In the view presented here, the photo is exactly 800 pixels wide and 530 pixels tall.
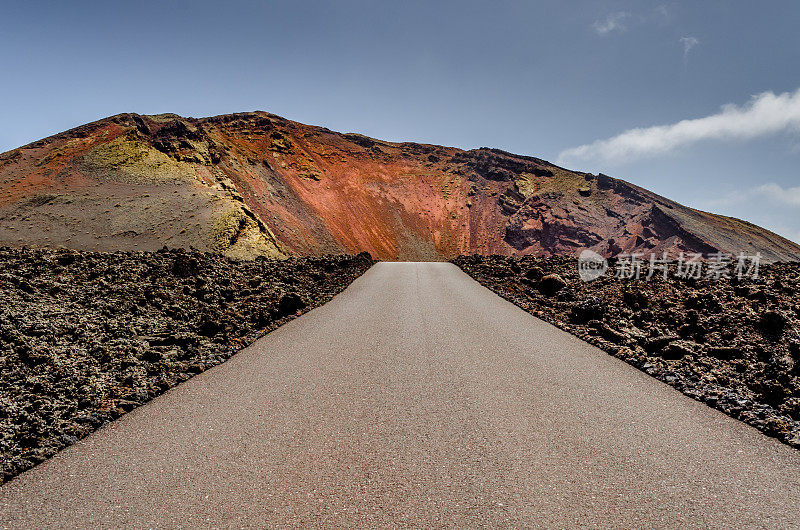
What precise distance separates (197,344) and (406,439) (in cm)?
519

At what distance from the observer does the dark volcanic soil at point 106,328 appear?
4.33 metres

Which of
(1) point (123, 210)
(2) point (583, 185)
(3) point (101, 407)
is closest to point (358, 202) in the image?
(1) point (123, 210)

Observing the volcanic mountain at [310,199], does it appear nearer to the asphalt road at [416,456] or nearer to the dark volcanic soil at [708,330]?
the asphalt road at [416,456]

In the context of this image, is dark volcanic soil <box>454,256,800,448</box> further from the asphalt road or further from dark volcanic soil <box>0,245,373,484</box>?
dark volcanic soil <box>0,245,373,484</box>

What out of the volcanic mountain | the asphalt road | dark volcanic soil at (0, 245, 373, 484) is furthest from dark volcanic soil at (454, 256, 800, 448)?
the volcanic mountain

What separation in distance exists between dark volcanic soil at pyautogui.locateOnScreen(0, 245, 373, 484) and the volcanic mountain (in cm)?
1084

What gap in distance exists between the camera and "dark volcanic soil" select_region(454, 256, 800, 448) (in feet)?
16.4

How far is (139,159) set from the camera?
31.6 m

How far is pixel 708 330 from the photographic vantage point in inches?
301

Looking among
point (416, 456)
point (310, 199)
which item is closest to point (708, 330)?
point (416, 456)

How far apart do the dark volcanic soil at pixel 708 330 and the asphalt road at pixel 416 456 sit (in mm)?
517

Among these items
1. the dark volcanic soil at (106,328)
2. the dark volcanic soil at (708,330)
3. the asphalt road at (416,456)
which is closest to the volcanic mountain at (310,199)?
the dark volcanic soil at (106,328)

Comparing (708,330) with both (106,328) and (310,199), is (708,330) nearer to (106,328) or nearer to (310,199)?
(106,328)

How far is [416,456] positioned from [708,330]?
767 cm
